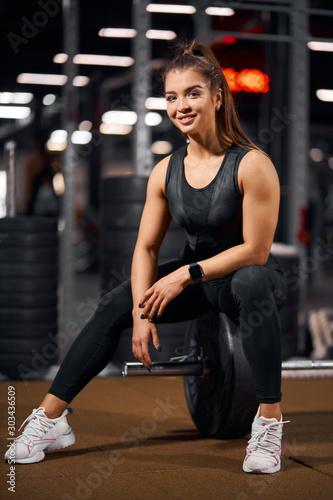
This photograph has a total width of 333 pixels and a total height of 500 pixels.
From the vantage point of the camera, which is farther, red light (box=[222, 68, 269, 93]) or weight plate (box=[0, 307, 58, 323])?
red light (box=[222, 68, 269, 93])

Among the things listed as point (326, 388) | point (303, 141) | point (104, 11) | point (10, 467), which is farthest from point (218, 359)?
point (104, 11)

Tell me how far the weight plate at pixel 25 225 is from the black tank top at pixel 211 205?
1.42m

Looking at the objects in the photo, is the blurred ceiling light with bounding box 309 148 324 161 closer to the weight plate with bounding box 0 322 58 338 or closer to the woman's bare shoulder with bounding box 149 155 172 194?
the weight plate with bounding box 0 322 58 338

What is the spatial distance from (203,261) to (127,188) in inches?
63.3

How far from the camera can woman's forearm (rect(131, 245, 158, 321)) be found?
191cm

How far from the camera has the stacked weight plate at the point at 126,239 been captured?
3332 mm

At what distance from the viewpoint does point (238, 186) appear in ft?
6.02

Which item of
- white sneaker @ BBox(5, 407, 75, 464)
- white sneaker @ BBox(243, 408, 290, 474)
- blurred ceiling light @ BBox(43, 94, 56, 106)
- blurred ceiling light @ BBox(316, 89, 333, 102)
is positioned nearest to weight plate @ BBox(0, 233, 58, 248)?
white sneaker @ BBox(5, 407, 75, 464)

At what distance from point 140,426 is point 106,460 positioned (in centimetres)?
47

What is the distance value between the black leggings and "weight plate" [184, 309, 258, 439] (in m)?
0.11

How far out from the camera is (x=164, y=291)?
1797 millimetres

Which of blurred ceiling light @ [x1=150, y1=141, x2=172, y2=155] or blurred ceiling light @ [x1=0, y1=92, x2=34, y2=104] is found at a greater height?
blurred ceiling light @ [x1=150, y1=141, x2=172, y2=155]

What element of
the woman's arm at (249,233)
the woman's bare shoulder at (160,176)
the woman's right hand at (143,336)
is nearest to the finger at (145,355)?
the woman's right hand at (143,336)

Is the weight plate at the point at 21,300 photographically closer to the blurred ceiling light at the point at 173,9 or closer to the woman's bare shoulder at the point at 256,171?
the woman's bare shoulder at the point at 256,171
